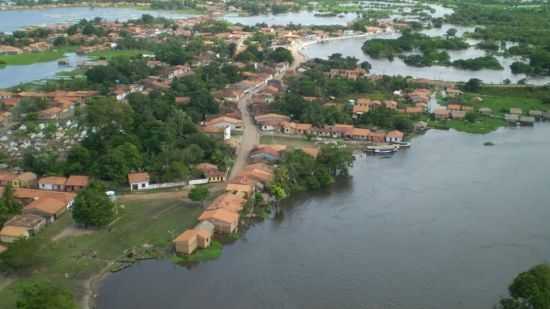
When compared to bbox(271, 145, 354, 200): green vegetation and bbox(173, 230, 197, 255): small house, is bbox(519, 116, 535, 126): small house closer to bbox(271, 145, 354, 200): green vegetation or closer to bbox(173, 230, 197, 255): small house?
bbox(271, 145, 354, 200): green vegetation

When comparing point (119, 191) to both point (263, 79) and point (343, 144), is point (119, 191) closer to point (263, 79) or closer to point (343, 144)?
point (343, 144)

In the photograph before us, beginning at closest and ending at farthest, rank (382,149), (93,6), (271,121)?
(382,149)
(271,121)
(93,6)

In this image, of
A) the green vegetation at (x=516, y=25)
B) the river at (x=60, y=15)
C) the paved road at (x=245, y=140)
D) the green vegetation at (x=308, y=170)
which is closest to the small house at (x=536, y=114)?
the green vegetation at (x=516, y=25)

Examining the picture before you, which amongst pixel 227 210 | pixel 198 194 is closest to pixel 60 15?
pixel 198 194

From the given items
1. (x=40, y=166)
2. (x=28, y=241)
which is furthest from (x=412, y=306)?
(x=40, y=166)

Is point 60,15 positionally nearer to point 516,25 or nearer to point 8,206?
point 516,25
